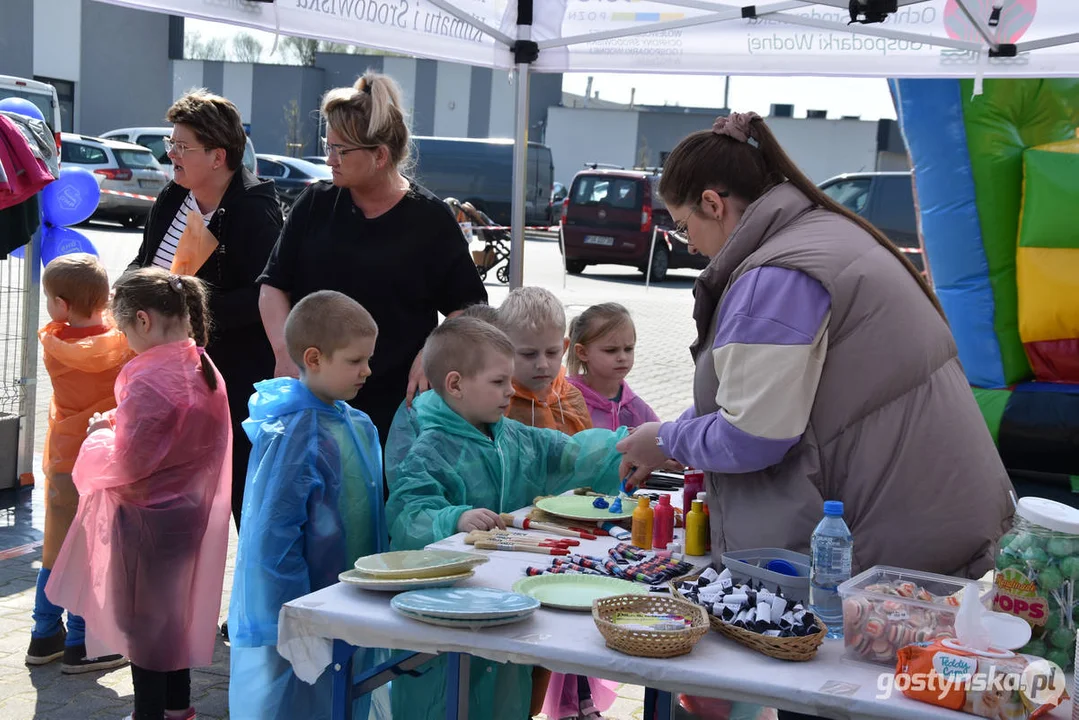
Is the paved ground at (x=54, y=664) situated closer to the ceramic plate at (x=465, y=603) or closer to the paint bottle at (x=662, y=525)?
the paint bottle at (x=662, y=525)

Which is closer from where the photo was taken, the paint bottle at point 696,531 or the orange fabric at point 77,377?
the paint bottle at point 696,531

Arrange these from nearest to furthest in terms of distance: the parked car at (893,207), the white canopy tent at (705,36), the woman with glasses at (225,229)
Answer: the woman with glasses at (225,229)
the white canopy tent at (705,36)
the parked car at (893,207)

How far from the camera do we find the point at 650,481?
3455mm

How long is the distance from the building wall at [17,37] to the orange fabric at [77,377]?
27.3 meters

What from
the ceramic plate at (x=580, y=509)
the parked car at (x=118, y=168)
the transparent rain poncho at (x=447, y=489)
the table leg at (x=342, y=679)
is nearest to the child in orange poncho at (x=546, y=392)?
the transparent rain poncho at (x=447, y=489)

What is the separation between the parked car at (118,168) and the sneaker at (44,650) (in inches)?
682

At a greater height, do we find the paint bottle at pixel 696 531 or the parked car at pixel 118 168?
the parked car at pixel 118 168

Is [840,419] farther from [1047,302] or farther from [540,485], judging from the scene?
[1047,302]

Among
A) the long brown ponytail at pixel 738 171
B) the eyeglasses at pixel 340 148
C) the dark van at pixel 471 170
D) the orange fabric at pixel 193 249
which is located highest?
the dark van at pixel 471 170

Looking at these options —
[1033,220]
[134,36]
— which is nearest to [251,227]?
[1033,220]

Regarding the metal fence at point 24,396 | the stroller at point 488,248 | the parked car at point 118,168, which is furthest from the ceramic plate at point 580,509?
the parked car at point 118,168

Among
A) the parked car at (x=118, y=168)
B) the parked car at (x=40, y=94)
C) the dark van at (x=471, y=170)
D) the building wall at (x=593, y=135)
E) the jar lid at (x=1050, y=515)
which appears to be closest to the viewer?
the jar lid at (x=1050, y=515)

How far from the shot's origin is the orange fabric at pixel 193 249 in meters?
3.90

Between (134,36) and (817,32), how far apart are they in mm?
Answer: 32931
